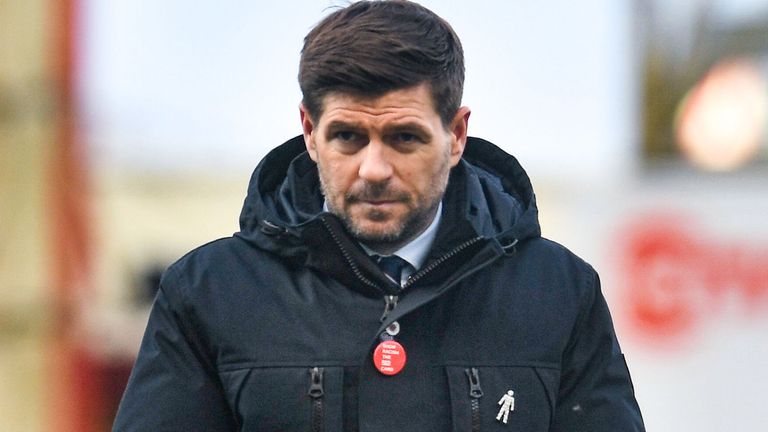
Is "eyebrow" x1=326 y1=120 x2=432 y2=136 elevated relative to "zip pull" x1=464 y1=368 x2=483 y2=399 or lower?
elevated

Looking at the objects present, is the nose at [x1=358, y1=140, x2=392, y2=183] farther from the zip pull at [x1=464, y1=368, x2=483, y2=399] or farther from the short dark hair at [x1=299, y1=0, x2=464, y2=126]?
the zip pull at [x1=464, y1=368, x2=483, y2=399]

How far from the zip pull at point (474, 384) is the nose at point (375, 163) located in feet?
1.08

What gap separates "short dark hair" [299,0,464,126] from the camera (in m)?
2.51

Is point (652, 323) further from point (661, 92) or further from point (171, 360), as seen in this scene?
point (171, 360)

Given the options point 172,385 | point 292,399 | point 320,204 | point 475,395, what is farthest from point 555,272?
point 172,385

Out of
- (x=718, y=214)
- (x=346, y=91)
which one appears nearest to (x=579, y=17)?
(x=718, y=214)

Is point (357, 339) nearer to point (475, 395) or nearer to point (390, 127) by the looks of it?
point (475, 395)

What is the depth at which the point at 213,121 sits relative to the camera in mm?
7043

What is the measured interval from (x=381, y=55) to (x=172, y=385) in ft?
2.00

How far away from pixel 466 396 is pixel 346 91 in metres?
0.51

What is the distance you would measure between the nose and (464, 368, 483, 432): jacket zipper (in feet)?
1.09

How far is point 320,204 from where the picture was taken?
270 centimetres

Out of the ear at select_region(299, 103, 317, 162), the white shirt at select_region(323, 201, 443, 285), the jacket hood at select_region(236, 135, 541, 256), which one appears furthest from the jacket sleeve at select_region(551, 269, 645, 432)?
the ear at select_region(299, 103, 317, 162)

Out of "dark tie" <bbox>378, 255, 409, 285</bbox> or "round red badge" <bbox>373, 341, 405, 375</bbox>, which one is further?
"dark tie" <bbox>378, 255, 409, 285</bbox>
